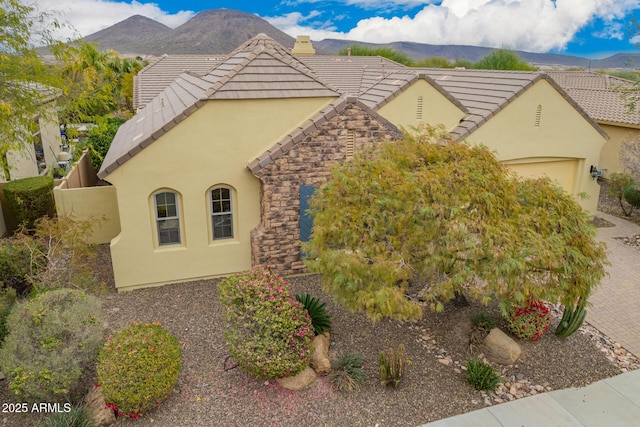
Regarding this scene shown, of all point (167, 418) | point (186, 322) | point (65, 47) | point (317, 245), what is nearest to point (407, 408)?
point (317, 245)

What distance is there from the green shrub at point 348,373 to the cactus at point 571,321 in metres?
4.64

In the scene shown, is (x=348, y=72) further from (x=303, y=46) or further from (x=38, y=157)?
(x=38, y=157)

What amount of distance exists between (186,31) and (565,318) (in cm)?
13836

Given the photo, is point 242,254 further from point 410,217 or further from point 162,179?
point 410,217

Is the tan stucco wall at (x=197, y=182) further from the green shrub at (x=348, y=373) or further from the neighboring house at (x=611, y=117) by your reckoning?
the neighboring house at (x=611, y=117)

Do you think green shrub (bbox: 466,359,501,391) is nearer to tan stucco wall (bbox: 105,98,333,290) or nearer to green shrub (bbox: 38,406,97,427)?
green shrub (bbox: 38,406,97,427)

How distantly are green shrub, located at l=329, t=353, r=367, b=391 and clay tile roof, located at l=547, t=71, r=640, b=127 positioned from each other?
17.5 meters

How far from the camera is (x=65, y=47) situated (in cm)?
1177

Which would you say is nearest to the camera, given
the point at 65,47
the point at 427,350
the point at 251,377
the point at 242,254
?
the point at 251,377

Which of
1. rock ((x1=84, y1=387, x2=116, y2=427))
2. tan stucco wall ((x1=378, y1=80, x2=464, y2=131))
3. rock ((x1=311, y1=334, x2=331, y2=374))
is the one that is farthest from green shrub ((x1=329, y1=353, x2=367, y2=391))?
tan stucco wall ((x1=378, y1=80, x2=464, y2=131))

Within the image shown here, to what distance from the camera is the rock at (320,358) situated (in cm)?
910

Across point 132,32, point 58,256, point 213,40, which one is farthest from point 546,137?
point 132,32

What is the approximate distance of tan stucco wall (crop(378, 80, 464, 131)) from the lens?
16.2 m

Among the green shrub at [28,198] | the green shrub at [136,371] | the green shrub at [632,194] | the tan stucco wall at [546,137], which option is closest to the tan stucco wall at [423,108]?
the tan stucco wall at [546,137]
